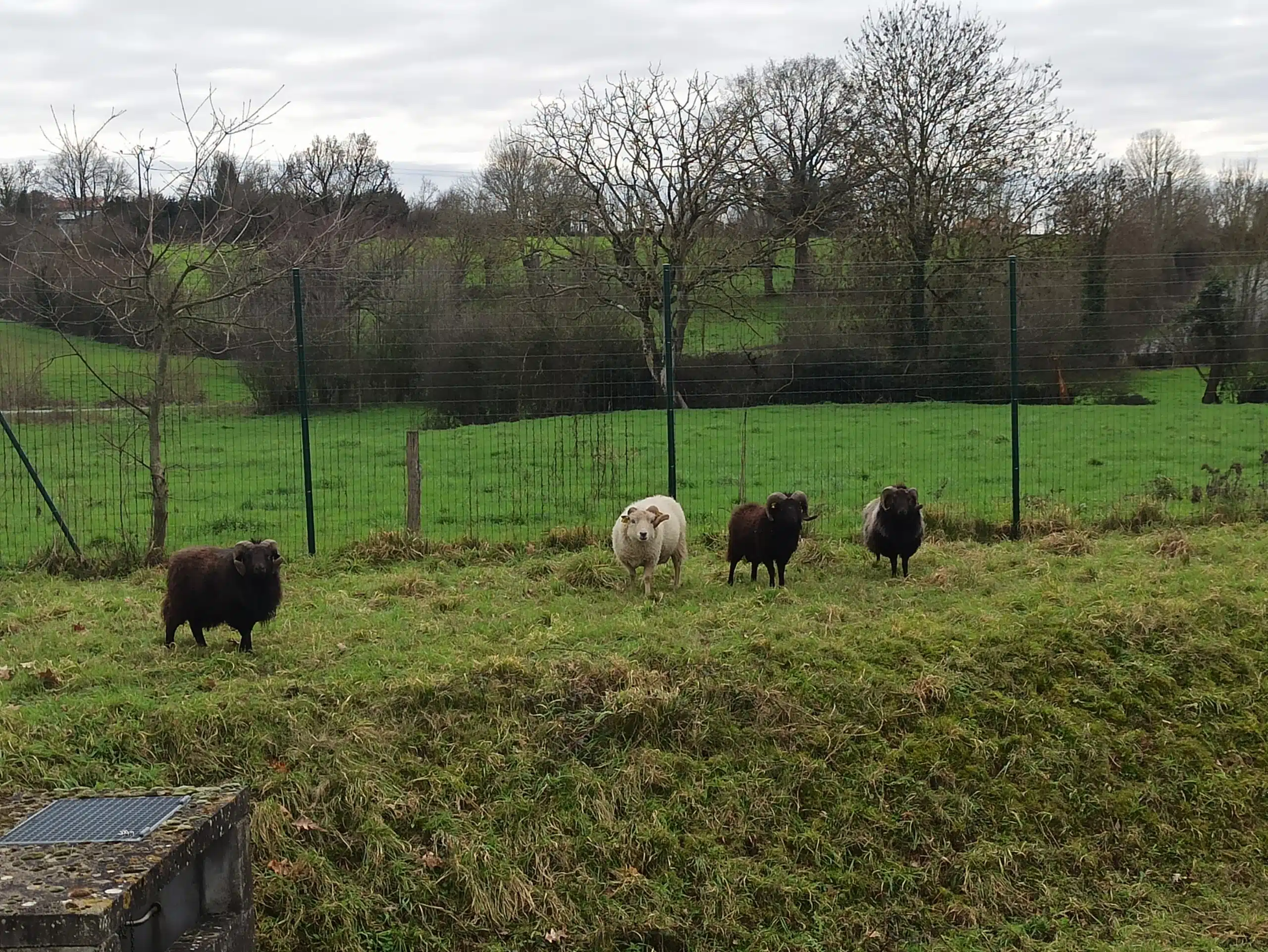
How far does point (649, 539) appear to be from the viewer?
30.5ft

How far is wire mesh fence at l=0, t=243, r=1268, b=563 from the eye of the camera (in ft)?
40.0

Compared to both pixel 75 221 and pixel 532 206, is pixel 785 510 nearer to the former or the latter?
pixel 75 221

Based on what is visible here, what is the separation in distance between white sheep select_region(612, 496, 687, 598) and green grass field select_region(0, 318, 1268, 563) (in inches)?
69.9

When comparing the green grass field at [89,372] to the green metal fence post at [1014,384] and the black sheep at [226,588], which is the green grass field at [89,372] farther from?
the green metal fence post at [1014,384]

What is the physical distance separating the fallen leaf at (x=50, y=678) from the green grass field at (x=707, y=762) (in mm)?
21

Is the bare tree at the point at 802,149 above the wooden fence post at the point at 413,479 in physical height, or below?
above

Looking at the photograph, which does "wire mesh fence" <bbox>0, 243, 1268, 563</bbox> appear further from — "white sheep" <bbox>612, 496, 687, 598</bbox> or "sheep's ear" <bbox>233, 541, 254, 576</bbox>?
"sheep's ear" <bbox>233, 541, 254, 576</bbox>

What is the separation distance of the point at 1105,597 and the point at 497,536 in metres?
6.07

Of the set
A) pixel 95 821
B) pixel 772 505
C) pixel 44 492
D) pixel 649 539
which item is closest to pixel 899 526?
pixel 772 505

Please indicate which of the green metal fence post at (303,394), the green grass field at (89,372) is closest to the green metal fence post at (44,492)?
the green grass field at (89,372)

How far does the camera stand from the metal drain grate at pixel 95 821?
4410 mm

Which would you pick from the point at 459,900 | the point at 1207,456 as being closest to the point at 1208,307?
the point at 1207,456

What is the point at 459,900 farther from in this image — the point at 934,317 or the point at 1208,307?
the point at 1208,307

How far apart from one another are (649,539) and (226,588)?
3.51 meters
